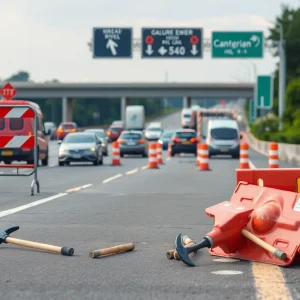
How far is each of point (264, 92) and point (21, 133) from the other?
3809cm

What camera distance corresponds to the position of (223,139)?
2073 inches

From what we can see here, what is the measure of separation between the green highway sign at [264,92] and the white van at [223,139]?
1632cm

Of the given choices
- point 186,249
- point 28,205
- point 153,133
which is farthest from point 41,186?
point 153,133

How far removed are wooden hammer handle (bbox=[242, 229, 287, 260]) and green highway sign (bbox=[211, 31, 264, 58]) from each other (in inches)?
2098

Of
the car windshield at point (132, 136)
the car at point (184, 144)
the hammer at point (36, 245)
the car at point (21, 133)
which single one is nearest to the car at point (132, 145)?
the car windshield at point (132, 136)

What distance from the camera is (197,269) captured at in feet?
29.2

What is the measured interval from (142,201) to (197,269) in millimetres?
9110

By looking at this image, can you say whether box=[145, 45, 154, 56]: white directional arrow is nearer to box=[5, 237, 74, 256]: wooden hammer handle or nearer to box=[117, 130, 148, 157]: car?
box=[117, 130, 148, 157]: car

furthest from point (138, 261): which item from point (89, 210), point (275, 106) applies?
point (275, 106)

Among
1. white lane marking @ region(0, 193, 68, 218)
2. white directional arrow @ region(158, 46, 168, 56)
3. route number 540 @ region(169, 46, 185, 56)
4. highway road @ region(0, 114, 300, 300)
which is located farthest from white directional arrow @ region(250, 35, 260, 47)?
white lane marking @ region(0, 193, 68, 218)

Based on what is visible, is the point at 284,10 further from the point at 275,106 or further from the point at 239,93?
the point at 275,106

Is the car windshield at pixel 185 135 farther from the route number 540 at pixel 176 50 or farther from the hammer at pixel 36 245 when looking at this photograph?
the hammer at pixel 36 245

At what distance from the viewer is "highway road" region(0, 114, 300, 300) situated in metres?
7.74

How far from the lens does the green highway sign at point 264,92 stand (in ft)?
233
